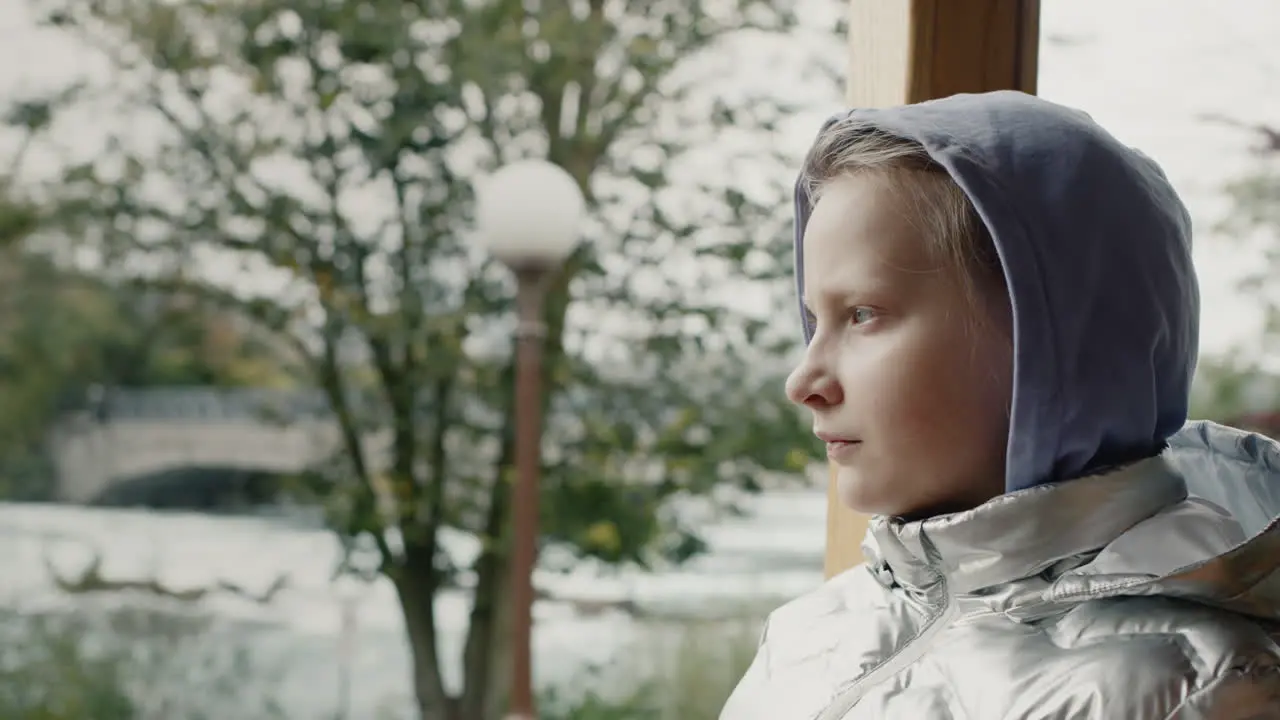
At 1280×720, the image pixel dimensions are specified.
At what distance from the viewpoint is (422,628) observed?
3.26 m

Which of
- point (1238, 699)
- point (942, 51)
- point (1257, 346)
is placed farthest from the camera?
point (1257, 346)

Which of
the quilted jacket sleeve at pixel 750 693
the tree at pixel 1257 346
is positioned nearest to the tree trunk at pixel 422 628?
the tree at pixel 1257 346

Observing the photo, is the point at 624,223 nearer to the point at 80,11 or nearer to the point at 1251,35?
the point at 80,11

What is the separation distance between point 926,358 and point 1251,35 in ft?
3.85

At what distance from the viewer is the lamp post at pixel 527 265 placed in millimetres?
2721

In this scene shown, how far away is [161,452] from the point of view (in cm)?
316

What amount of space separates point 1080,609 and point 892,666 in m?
A: 0.13

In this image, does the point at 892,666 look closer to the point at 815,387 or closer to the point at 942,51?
the point at 815,387

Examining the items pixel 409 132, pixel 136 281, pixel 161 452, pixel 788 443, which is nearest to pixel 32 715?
pixel 161 452

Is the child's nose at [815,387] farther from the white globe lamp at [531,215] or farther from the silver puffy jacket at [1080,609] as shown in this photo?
the white globe lamp at [531,215]

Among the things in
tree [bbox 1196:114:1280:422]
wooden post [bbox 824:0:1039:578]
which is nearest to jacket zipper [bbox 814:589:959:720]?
wooden post [bbox 824:0:1039:578]

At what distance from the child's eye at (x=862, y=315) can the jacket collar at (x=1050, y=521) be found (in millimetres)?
131

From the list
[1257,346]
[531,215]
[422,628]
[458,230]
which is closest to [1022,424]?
[1257,346]

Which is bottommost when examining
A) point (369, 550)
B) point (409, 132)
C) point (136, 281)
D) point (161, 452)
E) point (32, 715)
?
point (32, 715)
